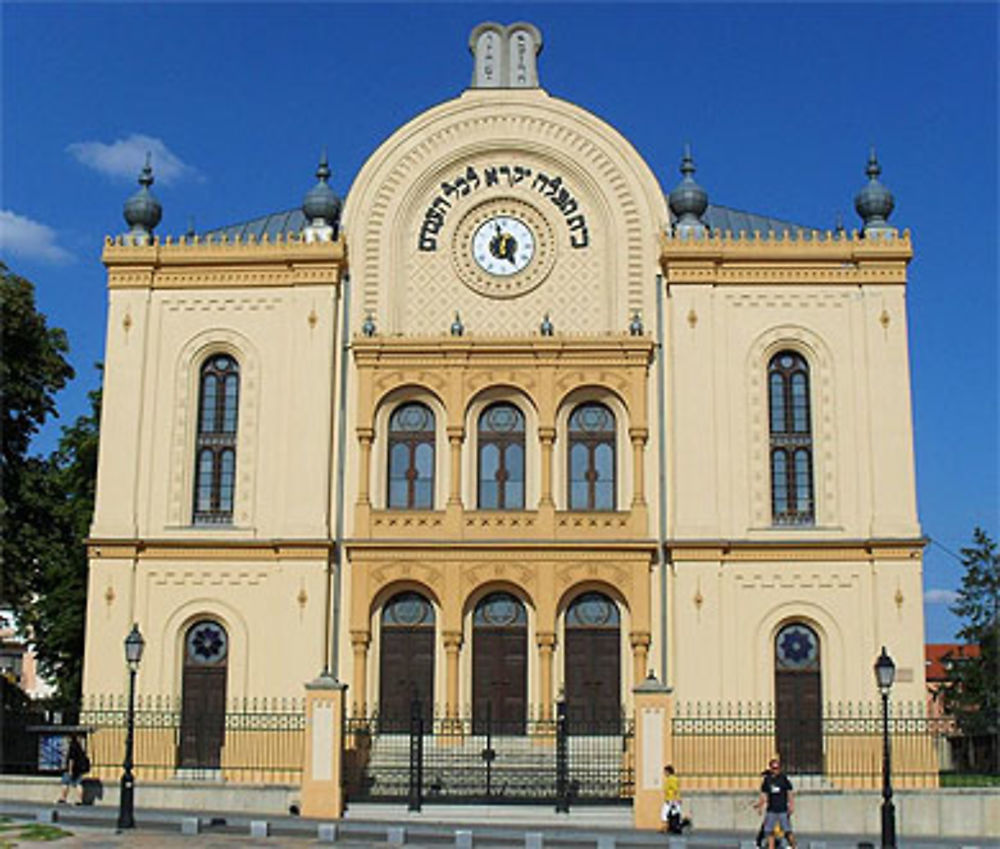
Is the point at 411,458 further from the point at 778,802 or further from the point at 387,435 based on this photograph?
the point at 778,802

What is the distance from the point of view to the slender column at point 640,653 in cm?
2878

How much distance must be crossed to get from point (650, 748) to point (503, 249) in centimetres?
1298

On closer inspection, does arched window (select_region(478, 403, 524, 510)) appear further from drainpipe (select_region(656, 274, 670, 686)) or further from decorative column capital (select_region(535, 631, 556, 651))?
drainpipe (select_region(656, 274, 670, 686))

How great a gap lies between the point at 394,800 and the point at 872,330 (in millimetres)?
14796

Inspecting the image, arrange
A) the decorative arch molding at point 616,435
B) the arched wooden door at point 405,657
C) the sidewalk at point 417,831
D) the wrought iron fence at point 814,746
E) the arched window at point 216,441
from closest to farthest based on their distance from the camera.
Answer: the sidewalk at point 417,831
the wrought iron fence at point 814,746
the arched wooden door at point 405,657
the decorative arch molding at point 616,435
the arched window at point 216,441

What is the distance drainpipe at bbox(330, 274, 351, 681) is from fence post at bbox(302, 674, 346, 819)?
4415mm

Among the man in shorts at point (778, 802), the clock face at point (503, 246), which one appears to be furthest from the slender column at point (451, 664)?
the man in shorts at point (778, 802)

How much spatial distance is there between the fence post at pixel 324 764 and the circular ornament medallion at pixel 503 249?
11.1m

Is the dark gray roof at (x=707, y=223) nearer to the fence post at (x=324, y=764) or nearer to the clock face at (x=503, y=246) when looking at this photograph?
Result: the clock face at (x=503, y=246)

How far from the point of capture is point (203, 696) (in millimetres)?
29391

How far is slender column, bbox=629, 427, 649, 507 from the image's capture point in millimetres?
29688

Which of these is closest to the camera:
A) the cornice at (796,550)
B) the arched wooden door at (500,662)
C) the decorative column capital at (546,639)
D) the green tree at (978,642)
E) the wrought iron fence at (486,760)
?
the wrought iron fence at (486,760)

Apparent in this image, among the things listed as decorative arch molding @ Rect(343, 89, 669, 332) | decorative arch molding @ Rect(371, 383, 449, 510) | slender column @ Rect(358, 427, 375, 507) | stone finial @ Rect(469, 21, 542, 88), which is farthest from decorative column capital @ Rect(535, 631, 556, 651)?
stone finial @ Rect(469, 21, 542, 88)

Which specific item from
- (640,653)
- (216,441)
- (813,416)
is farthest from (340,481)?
(813,416)
